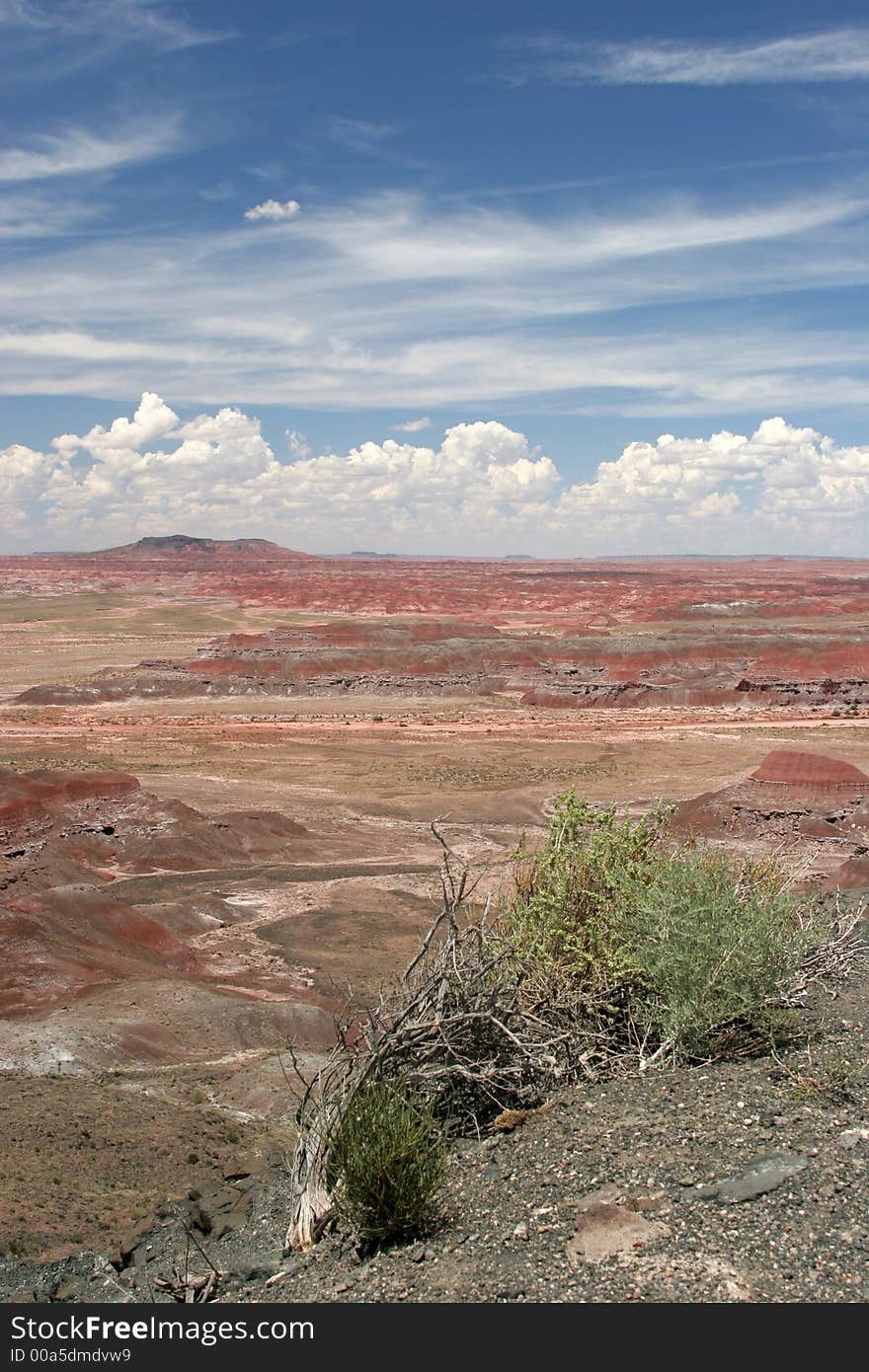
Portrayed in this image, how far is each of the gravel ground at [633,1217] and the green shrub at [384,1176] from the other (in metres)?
0.18

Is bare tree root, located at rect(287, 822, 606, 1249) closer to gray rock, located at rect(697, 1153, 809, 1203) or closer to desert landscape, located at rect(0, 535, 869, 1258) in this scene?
desert landscape, located at rect(0, 535, 869, 1258)

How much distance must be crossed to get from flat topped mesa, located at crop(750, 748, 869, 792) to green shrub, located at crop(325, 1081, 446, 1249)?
94.1ft

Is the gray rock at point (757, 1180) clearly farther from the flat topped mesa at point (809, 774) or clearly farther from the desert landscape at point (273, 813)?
the flat topped mesa at point (809, 774)

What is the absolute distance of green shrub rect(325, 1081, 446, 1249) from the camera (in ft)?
23.7

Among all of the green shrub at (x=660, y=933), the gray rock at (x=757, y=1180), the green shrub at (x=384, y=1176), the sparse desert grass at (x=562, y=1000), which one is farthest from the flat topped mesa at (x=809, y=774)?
the green shrub at (x=384, y=1176)

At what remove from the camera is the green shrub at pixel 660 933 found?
8891mm

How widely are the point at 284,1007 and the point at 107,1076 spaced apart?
3781mm

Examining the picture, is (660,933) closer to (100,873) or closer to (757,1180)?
(757,1180)

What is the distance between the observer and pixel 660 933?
29.9ft

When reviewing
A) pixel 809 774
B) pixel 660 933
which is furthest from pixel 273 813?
pixel 660 933

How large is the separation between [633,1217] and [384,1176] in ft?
5.61

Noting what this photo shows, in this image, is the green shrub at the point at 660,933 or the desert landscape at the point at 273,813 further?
the desert landscape at the point at 273,813
